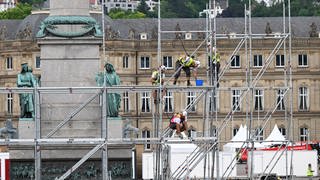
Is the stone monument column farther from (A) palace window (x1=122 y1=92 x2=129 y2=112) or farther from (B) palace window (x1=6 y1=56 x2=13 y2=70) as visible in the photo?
(B) palace window (x1=6 y1=56 x2=13 y2=70)

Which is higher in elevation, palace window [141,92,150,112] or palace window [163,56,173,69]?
palace window [163,56,173,69]

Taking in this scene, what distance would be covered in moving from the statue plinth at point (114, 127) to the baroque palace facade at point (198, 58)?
8672 cm

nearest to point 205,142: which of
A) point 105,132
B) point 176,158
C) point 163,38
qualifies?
point 105,132

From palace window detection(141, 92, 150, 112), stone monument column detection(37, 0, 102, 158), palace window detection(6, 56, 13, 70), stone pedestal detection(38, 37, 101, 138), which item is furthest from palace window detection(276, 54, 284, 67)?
stone pedestal detection(38, 37, 101, 138)

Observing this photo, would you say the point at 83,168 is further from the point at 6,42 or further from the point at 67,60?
the point at 6,42

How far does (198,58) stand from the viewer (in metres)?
151

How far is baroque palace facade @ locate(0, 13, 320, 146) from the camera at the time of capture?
151 m

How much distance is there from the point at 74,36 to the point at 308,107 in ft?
311

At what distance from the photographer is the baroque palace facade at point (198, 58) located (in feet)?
496

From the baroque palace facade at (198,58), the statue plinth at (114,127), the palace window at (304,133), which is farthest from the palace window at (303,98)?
the statue plinth at (114,127)

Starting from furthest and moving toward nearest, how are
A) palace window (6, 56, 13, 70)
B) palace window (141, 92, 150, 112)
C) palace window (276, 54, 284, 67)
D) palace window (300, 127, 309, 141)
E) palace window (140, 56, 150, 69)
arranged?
palace window (140, 56, 150, 69), palace window (276, 54, 284, 67), palace window (300, 127, 309, 141), palace window (141, 92, 150, 112), palace window (6, 56, 13, 70)

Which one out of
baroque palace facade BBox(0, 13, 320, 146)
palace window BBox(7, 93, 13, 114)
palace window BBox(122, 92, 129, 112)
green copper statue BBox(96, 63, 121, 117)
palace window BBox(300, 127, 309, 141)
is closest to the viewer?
green copper statue BBox(96, 63, 121, 117)

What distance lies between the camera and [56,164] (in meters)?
61.4

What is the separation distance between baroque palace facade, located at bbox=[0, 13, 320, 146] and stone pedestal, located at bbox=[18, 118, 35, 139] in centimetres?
8739
